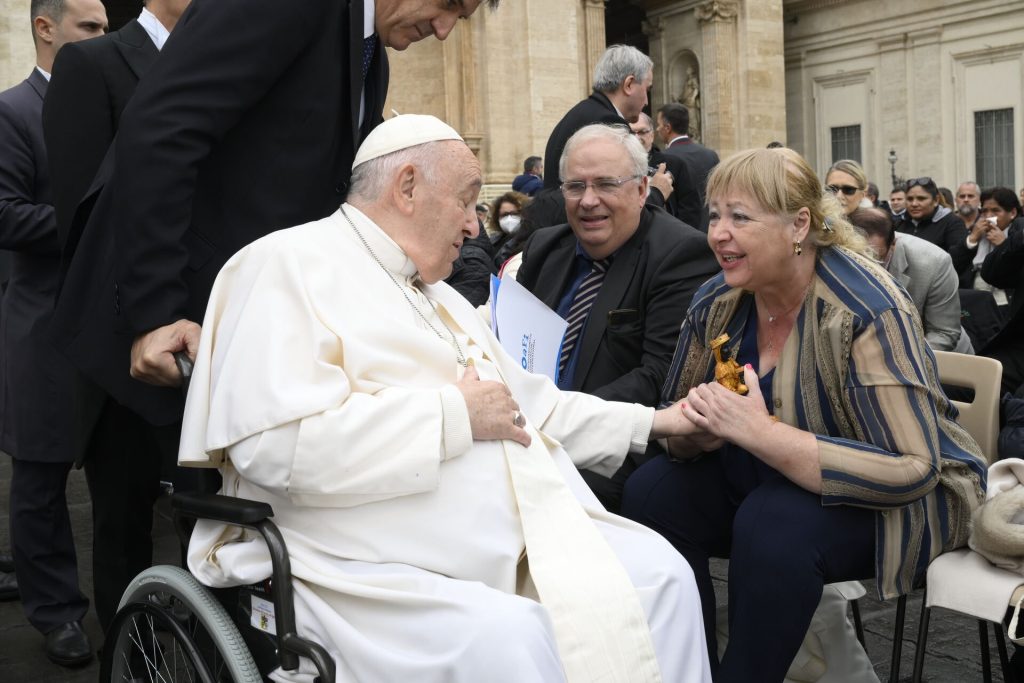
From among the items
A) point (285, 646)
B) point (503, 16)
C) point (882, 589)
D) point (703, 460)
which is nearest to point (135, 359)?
point (285, 646)

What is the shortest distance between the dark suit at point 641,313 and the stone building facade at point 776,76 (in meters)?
14.0

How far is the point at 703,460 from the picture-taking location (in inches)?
123

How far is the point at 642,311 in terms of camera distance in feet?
12.1

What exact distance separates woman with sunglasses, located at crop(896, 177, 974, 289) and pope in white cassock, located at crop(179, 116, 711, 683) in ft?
26.3

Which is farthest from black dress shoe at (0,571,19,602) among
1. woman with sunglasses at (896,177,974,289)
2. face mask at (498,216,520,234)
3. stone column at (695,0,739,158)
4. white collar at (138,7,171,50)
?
stone column at (695,0,739,158)

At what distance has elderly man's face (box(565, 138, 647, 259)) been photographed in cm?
371

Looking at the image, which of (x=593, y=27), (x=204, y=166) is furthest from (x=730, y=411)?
(x=593, y=27)

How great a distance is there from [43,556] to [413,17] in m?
2.35

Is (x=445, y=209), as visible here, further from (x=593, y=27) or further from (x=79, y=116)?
(x=593, y=27)

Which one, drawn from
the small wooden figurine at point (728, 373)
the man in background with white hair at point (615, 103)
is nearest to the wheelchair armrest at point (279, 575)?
the small wooden figurine at point (728, 373)

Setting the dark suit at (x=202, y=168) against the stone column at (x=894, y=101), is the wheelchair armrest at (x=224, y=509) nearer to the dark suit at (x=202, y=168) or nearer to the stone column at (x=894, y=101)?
the dark suit at (x=202, y=168)

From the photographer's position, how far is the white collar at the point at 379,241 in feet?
8.48

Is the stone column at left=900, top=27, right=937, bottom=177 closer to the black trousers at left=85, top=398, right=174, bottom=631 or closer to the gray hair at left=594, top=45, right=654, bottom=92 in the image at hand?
the gray hair at left=594, top=45, right=654, bottom=92

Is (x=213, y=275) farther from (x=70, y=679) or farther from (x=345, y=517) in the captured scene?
(x=70, y=679)
